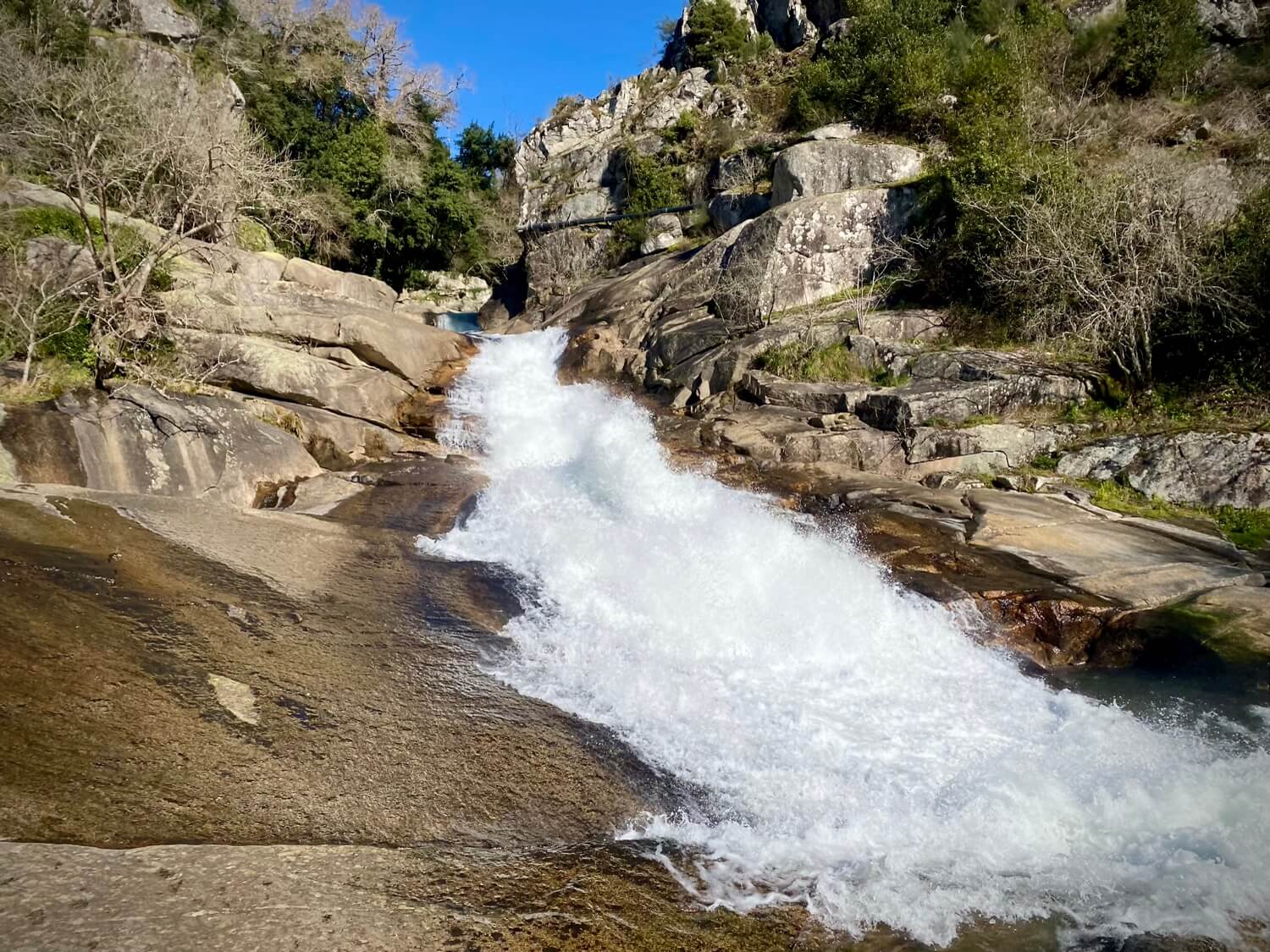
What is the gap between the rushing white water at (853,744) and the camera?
13.9ft

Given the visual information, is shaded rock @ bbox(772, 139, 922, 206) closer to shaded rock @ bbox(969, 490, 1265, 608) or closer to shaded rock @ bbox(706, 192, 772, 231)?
shaded rock @ bbox(706, 192, 772, 231)

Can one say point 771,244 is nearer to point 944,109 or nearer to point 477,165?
point 944,109

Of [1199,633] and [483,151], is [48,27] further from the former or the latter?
[1199,633]

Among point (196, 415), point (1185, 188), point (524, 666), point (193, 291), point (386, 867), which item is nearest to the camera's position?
point (386, 867)

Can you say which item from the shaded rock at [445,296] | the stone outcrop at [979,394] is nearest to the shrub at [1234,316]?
the stone outcrop at [979,394]

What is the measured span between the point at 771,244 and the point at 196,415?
14.3 meters

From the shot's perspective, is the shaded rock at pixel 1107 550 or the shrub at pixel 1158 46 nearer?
the shaded rock at pixel 1107 550

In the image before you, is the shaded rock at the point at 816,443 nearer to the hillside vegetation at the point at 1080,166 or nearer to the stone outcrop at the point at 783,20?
the hillside vegetation at the point at 1080,166

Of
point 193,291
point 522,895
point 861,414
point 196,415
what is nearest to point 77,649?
point 522,895

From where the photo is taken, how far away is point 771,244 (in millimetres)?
18828

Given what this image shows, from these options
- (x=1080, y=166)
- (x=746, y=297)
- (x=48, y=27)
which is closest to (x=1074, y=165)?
(x=1080, y=166)

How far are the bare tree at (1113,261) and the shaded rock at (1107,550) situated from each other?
459 centimetres

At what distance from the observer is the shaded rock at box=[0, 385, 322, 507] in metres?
8.75

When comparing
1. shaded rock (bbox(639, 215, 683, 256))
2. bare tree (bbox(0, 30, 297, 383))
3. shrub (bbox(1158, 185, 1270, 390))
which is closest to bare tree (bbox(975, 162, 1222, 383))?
shrub (bbox(1158, 185, 1270, 390))
